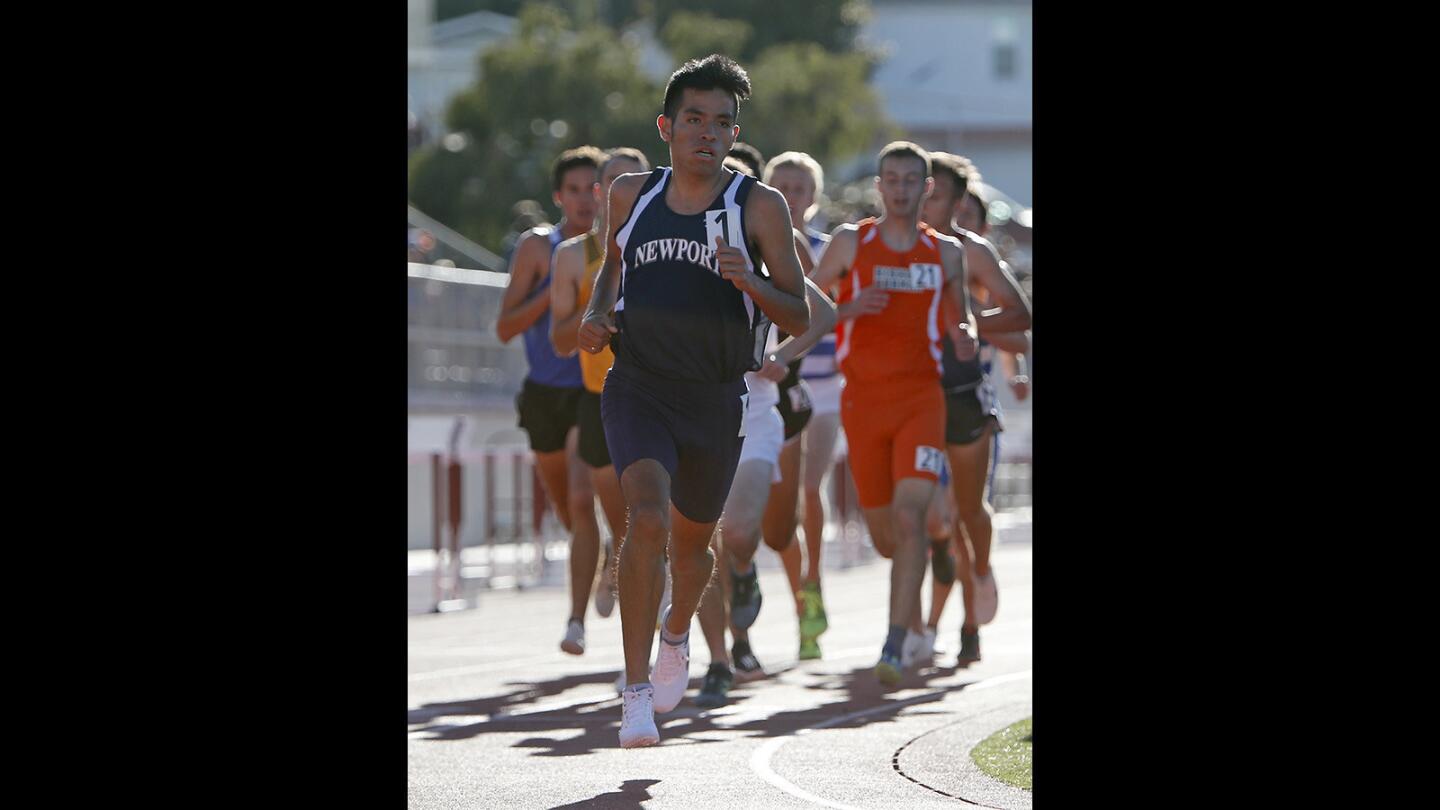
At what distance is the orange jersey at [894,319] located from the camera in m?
11.1

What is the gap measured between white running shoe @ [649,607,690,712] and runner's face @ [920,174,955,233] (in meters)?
4.17

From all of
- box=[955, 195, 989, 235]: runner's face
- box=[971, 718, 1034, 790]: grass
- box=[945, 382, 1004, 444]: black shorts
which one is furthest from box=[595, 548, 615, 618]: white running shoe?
box=[971, 718, 1034, 790]: grass

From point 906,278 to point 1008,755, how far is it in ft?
10.0

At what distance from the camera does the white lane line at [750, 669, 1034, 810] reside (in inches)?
304

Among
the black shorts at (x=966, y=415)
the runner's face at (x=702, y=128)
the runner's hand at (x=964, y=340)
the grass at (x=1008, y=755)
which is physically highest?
the runner's face at (x=702, y=128)

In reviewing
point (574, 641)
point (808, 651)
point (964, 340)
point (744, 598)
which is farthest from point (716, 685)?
point (808, 651)

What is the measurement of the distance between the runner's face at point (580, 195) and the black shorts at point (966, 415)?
190 centimetres

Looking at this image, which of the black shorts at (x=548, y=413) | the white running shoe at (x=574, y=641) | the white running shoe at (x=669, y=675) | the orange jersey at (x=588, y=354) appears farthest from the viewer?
the black shorts at (x=548, y=413)

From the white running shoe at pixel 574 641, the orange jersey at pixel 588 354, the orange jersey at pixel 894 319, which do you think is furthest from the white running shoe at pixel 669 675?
the white running shoe at pixel 574 641

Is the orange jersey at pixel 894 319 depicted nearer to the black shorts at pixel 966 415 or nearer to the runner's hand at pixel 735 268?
the black shorts at pixel 966 415
